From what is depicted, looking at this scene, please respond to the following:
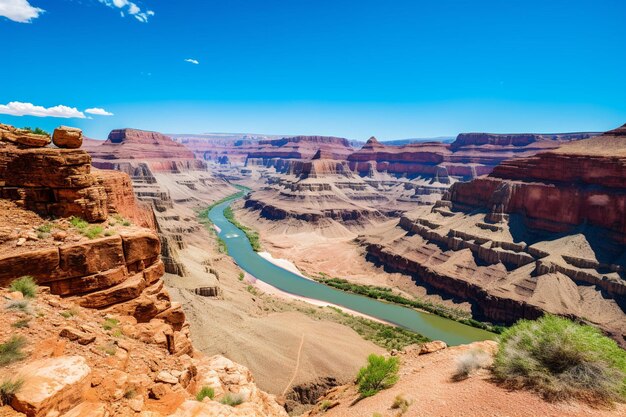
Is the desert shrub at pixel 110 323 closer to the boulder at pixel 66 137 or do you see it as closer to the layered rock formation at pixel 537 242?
the boulder at pixel 66 137

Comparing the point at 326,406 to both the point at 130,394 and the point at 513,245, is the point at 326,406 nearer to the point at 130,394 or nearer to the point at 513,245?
the point at 130,394

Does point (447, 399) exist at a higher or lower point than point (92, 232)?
lower

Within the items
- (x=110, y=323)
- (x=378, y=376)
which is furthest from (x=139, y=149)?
(x=378, y=376)

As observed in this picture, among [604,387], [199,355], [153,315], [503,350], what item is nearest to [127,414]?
[153,315]

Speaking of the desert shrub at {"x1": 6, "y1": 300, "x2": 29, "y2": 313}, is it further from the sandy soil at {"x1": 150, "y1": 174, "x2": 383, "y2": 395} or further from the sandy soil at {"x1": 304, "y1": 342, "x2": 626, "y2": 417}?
the sandy soil at {"x1": 150, "y1": 174, "x2": 383, "y2": 395}

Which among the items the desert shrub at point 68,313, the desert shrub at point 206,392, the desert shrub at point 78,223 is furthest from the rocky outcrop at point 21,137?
the desert shrub at point 206,392

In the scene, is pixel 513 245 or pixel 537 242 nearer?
pixel 537 242

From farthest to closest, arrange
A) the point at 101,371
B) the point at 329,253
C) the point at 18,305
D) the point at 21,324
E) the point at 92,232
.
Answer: the point at 329,253 → the point at 92,232 → the point at 18,305 → the point at 21,324 → the point at 101,371
